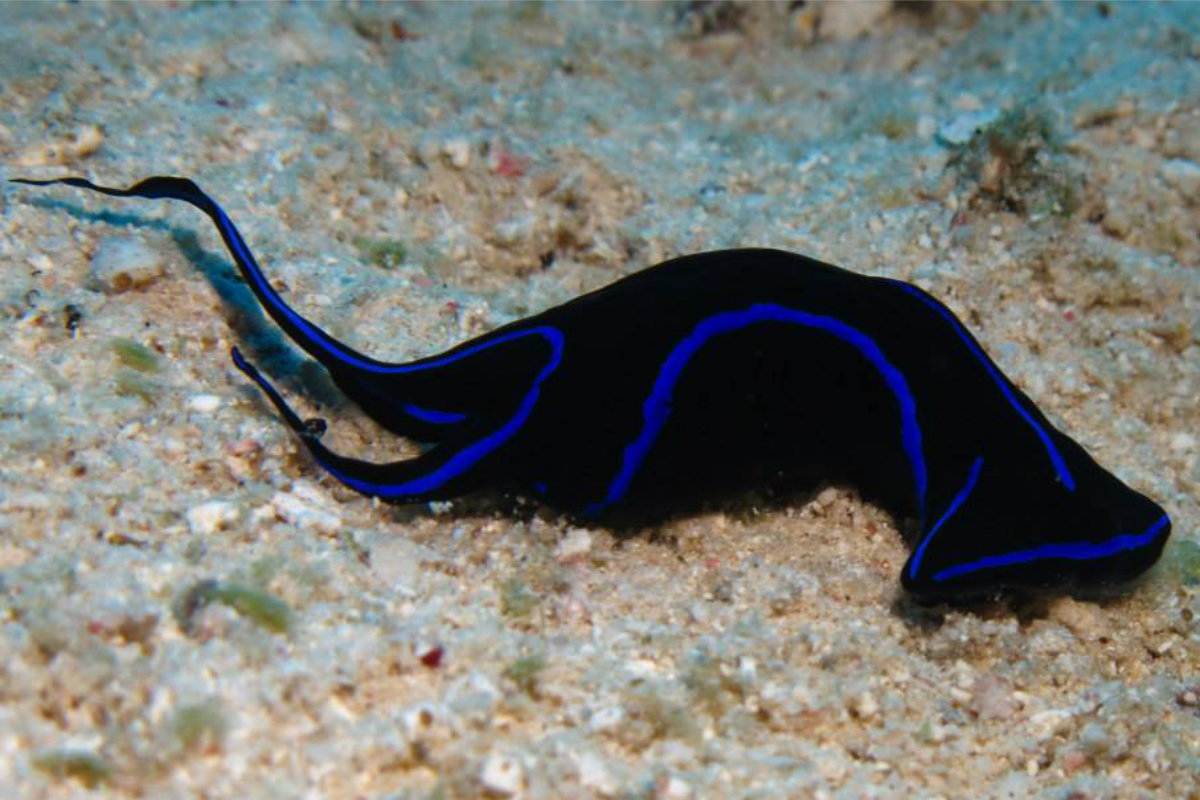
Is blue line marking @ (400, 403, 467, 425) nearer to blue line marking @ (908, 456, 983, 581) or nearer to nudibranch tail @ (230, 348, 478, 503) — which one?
nudibranch tail @ (230, 348, 478, 503)

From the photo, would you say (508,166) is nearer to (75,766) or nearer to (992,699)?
(992,699)

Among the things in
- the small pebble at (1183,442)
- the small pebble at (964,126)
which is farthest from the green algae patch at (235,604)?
the small pebble at (964,126)

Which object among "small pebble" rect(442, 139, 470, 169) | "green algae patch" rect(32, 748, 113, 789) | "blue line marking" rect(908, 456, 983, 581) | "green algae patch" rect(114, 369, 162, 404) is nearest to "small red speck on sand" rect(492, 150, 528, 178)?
"small pebble" rect(442, 139, 470, 169)

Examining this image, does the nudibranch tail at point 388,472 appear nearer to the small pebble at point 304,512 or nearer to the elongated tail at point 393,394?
the elongated tail at point 393,394

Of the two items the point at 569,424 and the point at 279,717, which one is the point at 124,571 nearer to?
the point at 279,717

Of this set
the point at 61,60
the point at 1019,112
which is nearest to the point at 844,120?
the point at 1019,112

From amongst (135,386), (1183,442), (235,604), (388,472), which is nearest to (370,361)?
(388,472)
